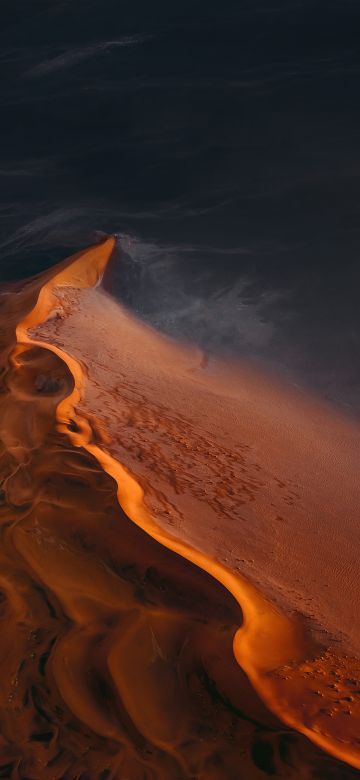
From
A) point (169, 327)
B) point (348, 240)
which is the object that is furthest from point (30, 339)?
point (348, 240)

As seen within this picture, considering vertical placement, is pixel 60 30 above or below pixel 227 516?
above

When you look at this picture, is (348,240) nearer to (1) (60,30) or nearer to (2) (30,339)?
(2) (30,339)

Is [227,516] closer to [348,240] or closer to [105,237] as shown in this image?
[348,240]

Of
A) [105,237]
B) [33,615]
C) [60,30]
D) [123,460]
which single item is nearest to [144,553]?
[33,615]

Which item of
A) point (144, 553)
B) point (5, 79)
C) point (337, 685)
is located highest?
point (5, 79)

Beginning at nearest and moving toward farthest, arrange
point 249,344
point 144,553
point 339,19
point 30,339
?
1. point 144,553
2. point 30,339
3. point 249,344
4. point 339,19


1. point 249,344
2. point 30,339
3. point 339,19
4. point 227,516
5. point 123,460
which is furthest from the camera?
point 339,19

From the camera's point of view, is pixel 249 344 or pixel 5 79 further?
pixel 5 79
